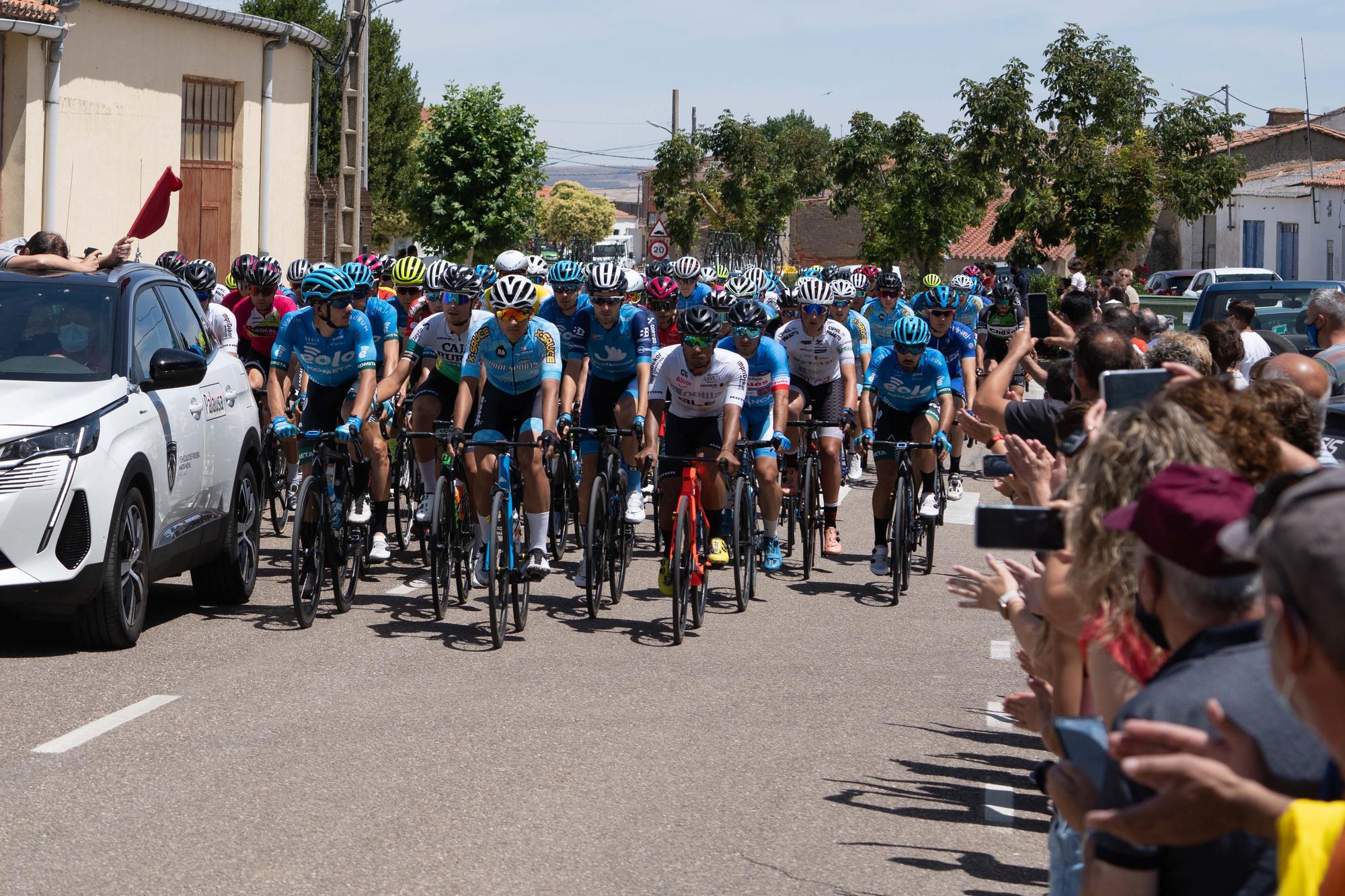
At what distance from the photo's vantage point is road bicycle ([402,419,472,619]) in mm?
10086

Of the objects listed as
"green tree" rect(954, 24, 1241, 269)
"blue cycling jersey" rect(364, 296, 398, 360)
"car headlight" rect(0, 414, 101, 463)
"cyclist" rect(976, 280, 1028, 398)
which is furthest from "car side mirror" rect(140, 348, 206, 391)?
"green tree" rect(954, 24, 1241, 269)

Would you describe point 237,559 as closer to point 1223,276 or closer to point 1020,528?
point 1020,528

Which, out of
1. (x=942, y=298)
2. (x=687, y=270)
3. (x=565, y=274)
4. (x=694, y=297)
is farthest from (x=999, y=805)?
(x=694, y=297)

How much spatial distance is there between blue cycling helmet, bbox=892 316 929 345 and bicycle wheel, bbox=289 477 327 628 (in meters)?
4.35

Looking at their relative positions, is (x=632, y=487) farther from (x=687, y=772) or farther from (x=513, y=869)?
(x=513, y=869)

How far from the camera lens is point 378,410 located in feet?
37.1

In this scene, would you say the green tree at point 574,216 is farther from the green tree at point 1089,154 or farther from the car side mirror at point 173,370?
the car side mirror at point 173,370

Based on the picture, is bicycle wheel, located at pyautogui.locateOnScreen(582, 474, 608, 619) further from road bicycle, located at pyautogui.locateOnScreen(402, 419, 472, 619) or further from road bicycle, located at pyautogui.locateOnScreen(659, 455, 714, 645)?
road bicycle, located at pyautogui.locateOnScreen(402, 419, 472, 619)

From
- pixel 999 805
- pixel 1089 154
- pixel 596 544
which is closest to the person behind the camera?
pixel 999 805

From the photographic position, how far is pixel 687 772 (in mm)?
6844

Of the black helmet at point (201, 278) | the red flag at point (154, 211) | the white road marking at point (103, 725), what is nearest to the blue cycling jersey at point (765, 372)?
the red flag at point (154, 211)

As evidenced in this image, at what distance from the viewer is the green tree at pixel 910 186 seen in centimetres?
4112

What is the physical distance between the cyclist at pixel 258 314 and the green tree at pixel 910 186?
26878 mm

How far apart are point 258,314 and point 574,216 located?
119m
